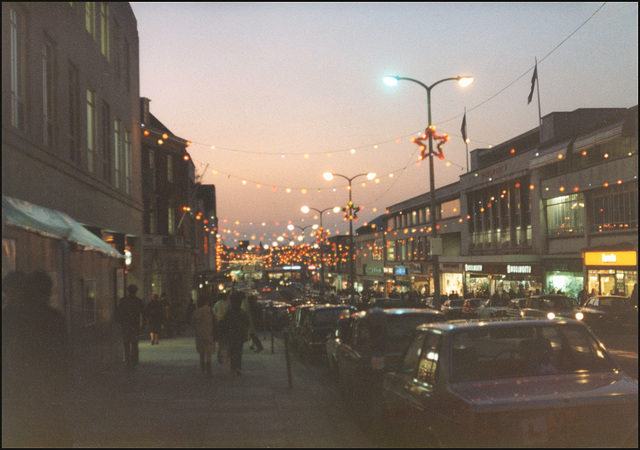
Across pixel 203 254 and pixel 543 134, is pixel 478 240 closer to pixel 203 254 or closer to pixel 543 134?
pixel 543 134

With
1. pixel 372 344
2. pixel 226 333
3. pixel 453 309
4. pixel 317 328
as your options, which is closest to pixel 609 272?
pixel 453 309

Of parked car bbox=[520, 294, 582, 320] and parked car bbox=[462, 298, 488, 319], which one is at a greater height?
parked car bbox=[520, 294, 582, 320]

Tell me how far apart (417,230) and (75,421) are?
206 feet

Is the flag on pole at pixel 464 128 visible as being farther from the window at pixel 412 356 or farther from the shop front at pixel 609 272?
the window at pixel 412 356

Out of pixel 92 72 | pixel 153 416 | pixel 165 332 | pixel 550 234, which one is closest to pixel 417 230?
pixel 550 234

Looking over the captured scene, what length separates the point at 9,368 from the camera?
17.1ft

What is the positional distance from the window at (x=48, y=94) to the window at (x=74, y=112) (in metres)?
1.49

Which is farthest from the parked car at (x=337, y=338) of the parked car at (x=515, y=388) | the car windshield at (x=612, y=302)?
the car windshield at (x=612, y=302)

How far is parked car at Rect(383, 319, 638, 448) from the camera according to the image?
492cm

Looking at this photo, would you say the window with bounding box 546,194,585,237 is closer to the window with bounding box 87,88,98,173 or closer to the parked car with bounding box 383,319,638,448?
the window with bounding box 87,88,98,173

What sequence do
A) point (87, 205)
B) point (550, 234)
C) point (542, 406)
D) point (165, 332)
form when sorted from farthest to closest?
1. point (550, 234)
2. point (165, 332)
3. point (87, 205)
4. point (542, 406)

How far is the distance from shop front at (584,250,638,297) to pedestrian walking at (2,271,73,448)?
2925 centimetres

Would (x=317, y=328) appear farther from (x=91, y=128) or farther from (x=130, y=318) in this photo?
(x=91, y=128)

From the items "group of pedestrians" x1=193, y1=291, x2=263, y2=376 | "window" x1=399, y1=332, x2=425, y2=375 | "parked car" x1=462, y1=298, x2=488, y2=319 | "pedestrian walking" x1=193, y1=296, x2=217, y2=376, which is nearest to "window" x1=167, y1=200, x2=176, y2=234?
"parked car" x1=462, y1=298, x2=488, y2=319
